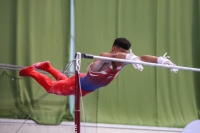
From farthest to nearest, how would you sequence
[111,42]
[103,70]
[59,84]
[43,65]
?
[111,42], [43,65], [59,84], [103,70]

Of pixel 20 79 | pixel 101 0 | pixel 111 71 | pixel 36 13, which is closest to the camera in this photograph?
pixel 111 71

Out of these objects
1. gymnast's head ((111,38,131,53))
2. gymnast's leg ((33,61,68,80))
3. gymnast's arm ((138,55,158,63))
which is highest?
gymnast's head ((111,38,131,53))

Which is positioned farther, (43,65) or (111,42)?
(111,42)

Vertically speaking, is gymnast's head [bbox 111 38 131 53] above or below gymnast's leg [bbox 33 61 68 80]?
above

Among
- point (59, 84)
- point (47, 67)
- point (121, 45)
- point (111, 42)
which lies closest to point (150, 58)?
point (121, 45)

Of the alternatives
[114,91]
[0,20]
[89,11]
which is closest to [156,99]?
[114,91]

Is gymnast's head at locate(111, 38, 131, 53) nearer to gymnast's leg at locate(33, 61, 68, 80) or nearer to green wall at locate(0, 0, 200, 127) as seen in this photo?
gymnast's leg at locate(33, 61, 68, 80)

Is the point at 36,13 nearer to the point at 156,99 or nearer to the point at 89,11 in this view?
the point at 89,11

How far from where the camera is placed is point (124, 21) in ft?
16.0

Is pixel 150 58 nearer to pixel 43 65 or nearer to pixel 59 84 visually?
pixel 59 84

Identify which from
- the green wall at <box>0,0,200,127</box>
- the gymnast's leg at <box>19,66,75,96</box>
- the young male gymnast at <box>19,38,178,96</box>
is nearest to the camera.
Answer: the young male gymnast at <box>19,38,178,96</box>

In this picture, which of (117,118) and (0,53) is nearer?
(0,53)

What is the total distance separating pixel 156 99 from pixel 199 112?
2.23 feet

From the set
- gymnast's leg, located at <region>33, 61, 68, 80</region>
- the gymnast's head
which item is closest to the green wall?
gymnast's leg, located at <region>33, 61, 68, 80</region>
